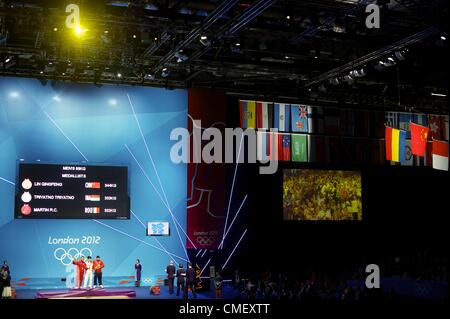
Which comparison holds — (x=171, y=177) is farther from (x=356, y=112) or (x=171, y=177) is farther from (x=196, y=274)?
(x=356, y=112)

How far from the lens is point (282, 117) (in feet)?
59.9

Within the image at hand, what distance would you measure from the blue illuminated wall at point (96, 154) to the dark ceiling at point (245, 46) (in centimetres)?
55

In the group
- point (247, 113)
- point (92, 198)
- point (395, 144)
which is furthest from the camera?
point (247, 113)

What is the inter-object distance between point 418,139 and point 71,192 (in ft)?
32.9

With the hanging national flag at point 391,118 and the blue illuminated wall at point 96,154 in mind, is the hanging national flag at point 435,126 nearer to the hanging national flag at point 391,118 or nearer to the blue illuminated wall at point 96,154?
the hanging national flag at point 391,118

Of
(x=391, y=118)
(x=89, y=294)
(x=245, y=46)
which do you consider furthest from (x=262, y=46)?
(x=89, y=294)

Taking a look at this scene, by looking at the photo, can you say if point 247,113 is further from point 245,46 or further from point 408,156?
point 408,156

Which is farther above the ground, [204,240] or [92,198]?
[92,198]

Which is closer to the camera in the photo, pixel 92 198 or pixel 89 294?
pixel 89 294

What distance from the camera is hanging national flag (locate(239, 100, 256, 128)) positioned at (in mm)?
17969

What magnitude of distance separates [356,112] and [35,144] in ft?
33.2

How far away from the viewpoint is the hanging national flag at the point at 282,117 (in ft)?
59.7

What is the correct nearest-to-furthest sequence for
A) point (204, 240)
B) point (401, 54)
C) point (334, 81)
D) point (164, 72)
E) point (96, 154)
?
point (401, 54)
point (164, 72)
point (334, 81)
point (96, 154)
point (204, 240)

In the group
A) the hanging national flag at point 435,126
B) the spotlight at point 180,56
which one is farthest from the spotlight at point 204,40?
the hanging national flag at point 435,126
